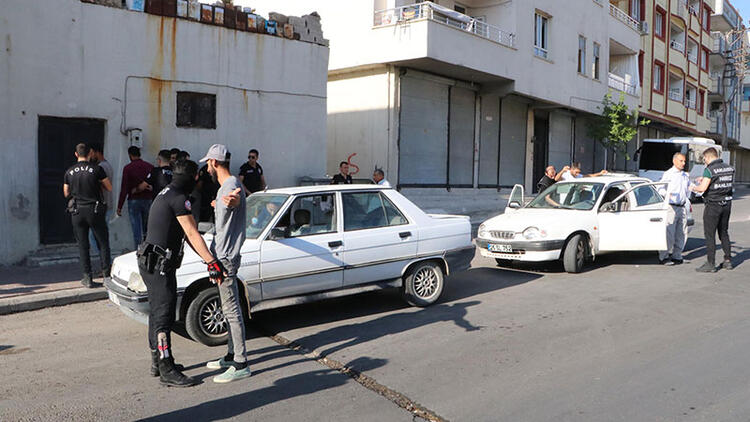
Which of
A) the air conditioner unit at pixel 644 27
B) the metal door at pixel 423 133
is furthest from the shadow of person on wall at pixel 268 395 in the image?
the air conditioner unit at pixel 644 27

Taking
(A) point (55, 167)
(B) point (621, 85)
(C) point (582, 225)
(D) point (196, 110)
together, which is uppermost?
(B) point (621, 85)

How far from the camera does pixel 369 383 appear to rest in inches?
183

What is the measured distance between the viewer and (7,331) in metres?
6.23

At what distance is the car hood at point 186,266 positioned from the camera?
17.7 ft

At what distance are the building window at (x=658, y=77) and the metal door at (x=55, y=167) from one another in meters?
31.9

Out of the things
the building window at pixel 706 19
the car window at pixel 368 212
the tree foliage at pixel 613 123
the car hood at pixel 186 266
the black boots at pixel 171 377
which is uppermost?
the building window at pixel 706 19

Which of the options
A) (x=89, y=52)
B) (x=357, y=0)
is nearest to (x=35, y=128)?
(x=89, y=52)

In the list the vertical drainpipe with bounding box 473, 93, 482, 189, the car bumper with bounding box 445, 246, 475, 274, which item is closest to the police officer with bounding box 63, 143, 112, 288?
the car bumper with bounding box 445, 246, 475, 274

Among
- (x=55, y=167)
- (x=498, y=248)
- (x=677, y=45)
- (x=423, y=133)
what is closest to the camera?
(x=498, y=248)

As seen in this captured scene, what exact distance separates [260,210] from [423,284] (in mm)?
2132

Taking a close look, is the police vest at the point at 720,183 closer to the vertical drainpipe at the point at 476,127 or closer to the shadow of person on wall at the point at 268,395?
the shadow of person on wall at the point at 268,395

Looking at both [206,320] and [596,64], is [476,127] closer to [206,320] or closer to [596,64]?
[596,64]

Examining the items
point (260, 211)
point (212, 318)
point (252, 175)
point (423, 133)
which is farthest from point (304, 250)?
point (423, 133)

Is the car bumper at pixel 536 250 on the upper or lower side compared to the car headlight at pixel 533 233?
lower
